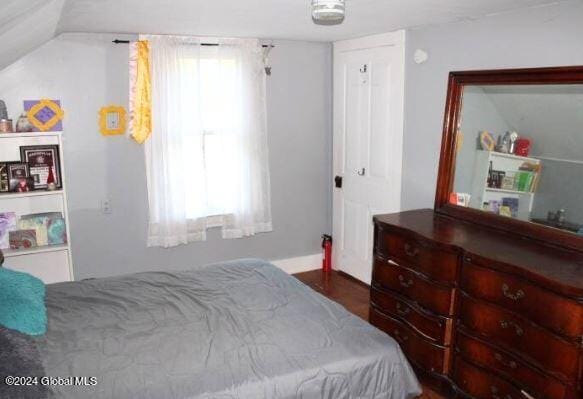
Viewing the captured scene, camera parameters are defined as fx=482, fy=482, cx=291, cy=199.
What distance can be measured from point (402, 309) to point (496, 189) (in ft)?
3.01

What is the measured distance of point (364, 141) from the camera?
4148 mm

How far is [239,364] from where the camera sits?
1.91m

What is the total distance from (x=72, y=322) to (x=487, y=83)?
8.65ft

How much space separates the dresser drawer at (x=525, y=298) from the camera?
1.95 meters

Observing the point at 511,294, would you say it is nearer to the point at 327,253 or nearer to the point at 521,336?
the point at 521,336

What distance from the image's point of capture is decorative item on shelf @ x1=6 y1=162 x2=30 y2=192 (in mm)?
3363

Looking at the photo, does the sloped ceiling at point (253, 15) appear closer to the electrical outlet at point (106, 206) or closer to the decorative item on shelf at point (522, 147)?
the decorative item on shelf at point (522, 147)

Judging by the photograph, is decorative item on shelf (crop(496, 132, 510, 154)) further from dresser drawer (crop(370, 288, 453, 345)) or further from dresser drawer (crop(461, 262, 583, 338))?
dresser drawer (crop(370, 288, 453, 345))

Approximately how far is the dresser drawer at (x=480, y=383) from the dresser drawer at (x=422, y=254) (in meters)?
0.45

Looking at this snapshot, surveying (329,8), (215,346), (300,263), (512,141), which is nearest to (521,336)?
(512,141)

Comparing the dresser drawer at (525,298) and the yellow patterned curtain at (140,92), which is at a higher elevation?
the yellow patterned curtain at (140,92)

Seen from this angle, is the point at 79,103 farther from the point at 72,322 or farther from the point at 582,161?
the point at 582,161

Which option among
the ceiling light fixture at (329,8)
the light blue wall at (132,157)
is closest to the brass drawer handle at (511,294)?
the ceiling light fixture at (329,8)

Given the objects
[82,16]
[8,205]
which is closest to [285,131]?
[82,16]
